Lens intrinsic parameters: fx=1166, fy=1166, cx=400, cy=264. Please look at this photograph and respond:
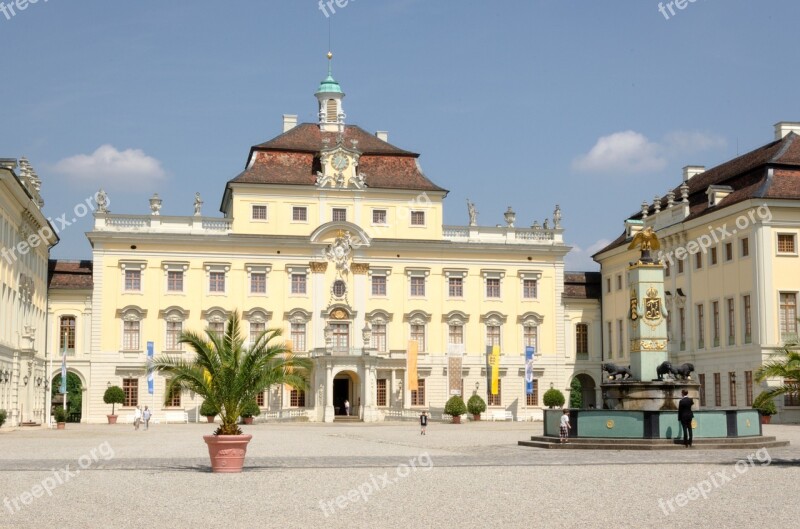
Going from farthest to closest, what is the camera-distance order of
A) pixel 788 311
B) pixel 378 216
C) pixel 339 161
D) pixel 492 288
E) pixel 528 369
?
pixel 492 288
pixel 378 216
pixel 339 161
pixel 528 369
pixel 788 311

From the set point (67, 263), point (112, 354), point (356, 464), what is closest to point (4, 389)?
point (112, 354)

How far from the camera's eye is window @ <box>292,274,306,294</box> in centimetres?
6369

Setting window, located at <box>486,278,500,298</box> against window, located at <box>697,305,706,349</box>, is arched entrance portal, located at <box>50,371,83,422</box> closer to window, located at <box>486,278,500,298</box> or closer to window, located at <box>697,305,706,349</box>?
window, located at <box>486,278,500,298</box>

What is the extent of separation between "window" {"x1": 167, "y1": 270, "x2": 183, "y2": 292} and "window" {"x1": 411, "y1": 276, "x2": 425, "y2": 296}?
1269cm

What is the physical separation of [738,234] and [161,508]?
41.1 m

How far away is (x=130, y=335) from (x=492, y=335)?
19.8 meters

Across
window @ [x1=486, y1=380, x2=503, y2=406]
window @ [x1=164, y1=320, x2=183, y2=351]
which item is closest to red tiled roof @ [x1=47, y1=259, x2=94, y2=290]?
window @ [x1=164, y1=320, x2=183, y2=351]

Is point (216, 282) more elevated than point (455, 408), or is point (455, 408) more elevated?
point (216, 282)

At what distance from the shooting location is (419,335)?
64.8 metres

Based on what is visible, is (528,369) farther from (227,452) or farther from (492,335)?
(227,452)

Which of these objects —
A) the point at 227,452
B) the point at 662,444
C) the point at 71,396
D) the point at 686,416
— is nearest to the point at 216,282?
the point at 71,396

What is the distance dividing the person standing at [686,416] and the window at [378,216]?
1514 inches

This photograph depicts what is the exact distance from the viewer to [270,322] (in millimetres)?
63031

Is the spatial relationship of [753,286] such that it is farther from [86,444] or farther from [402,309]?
[86,444]
